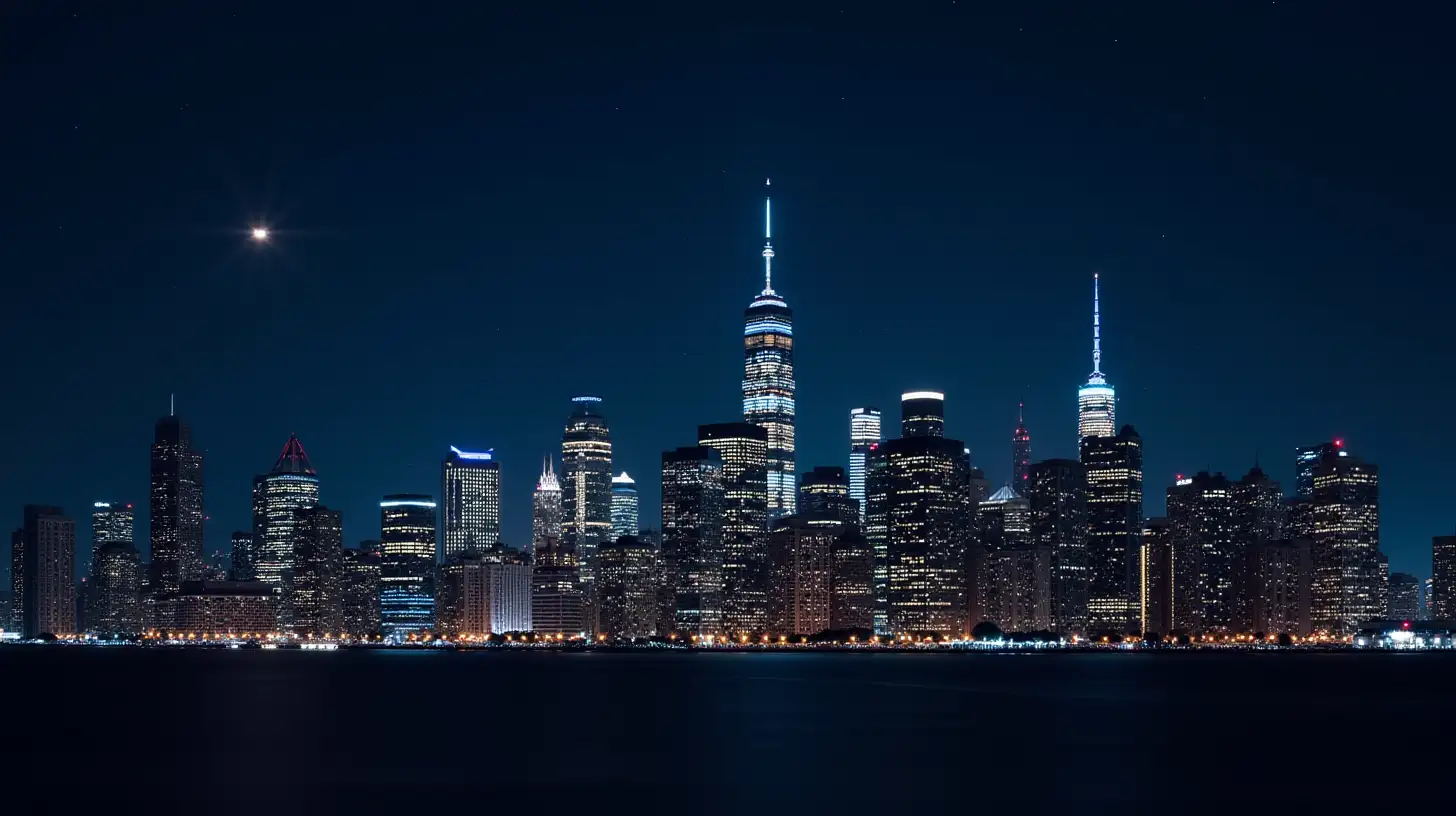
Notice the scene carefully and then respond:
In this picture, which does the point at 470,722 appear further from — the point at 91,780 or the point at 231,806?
the point at 231,806

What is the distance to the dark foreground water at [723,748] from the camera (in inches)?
2328

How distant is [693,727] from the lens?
94750 millimetres

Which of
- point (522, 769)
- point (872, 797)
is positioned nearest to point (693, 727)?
point (522, 769)

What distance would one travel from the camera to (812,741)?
83375 mm

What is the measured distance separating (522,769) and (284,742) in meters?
18.4

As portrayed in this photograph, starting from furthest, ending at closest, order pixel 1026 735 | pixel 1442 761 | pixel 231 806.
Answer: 1. pixel 1026 735
2. pixel 1442 761
3. pixel 231 806

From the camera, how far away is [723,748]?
3164 inches

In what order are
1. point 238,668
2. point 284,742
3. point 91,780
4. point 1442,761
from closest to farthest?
point 91,780 < point 1442,761 < point 284,742 < point 238,668

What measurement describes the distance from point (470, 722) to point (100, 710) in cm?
2988

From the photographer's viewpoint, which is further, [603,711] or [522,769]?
[603,711]

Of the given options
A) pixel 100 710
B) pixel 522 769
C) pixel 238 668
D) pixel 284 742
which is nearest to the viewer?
pixel 522 769

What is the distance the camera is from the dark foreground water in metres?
59.1

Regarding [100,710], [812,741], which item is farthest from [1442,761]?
[100,710]

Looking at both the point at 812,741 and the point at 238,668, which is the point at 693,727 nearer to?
the point at 812,741
